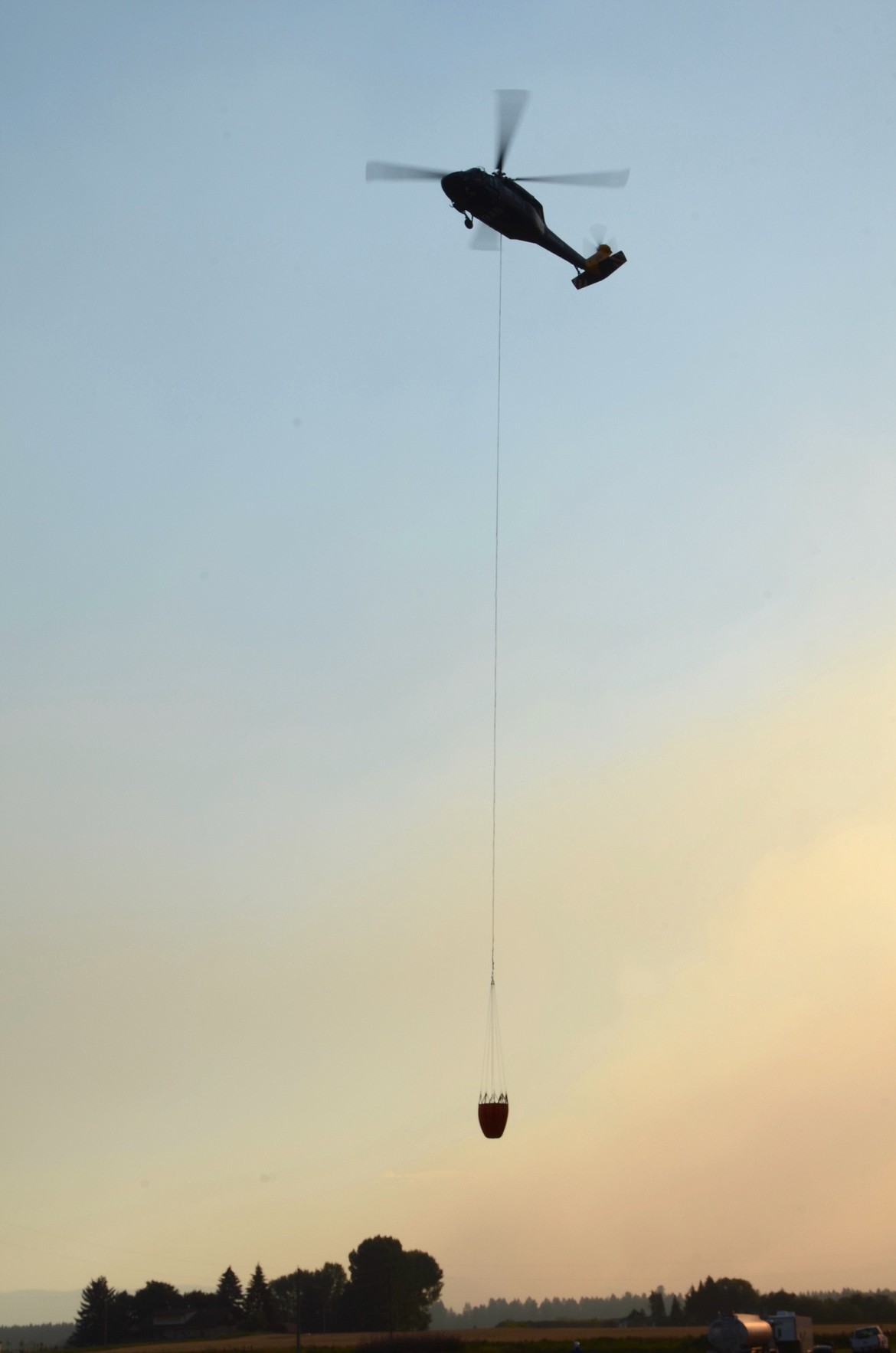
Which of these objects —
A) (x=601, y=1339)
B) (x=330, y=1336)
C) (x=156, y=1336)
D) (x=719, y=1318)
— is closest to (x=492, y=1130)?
(x=719, y=1318)

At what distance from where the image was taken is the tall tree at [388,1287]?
109 m

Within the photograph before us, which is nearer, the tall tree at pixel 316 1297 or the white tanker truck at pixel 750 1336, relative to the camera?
the white tanker truck at pixel 750 1336

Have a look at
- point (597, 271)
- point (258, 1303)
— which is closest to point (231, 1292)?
point (258, 1303)

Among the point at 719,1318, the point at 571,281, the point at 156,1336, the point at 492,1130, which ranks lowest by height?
the point at 156,1336

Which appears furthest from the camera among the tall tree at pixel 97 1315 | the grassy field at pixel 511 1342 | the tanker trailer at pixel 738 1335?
the tall tree at pixel 97 1315

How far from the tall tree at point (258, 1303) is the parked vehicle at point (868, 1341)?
7094 centimetres

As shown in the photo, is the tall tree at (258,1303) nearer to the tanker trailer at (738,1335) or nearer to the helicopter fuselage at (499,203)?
the tanker trailer at (738,1335)

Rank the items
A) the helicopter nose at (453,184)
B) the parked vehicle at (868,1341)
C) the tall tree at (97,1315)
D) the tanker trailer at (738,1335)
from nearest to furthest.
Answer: the helicopter nose at (453,184)
the tanker trailer at (738,1335)
the parked vehicle at (868,1341)
the tall tree at (97,1315)

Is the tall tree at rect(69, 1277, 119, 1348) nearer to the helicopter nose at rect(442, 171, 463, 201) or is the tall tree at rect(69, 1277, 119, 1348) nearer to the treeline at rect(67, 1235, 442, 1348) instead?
the treeline at rect(67, 1235, 442, 1348)

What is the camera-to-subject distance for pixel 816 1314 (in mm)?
91188

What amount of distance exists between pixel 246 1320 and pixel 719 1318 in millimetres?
78033

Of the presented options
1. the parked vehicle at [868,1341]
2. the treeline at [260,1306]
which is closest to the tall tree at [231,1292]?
the treeline at [260,1306]

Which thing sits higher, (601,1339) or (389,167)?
(389,167)

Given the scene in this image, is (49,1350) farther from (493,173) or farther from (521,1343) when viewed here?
(493,173)
